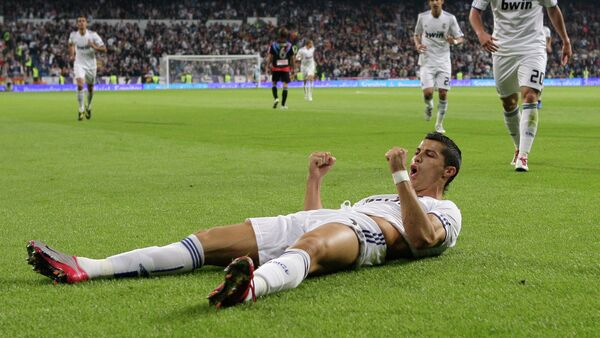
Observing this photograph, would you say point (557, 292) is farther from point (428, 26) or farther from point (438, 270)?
point (428, 26)

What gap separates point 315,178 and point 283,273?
4.29 ft

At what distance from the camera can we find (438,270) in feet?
14.5

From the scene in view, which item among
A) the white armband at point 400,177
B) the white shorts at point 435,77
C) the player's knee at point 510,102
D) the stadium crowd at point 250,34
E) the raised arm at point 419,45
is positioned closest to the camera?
the white armband at point 400,177

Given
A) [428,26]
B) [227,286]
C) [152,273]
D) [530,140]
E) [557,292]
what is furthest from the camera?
[428,26]

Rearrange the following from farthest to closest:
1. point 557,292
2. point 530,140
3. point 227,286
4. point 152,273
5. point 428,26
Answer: point 428,26 < point 530,140 < point 152,273 < point 557,292 < point 227,286

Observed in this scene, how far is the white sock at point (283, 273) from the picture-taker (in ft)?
12.1

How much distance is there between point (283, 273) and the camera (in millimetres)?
3779

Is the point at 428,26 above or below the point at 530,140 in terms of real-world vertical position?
above

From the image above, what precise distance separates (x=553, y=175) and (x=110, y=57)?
51.4 m

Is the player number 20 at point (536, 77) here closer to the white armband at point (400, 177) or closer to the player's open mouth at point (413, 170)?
the player's open mouth at point (413, 170)

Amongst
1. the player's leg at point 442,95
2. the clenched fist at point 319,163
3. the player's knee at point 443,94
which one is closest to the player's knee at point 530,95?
the clenched fist at point 319,163

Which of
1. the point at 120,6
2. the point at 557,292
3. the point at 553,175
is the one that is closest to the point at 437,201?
the point at 557,292

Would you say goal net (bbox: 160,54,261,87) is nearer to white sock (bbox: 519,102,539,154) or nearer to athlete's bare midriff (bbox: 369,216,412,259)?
white sock (bbox: 519,102,539,154)

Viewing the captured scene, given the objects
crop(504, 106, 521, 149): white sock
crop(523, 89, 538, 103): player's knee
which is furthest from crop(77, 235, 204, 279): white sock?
crop(504, 106, 521, 149): white sock
